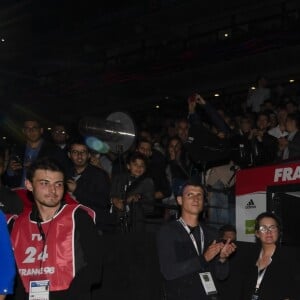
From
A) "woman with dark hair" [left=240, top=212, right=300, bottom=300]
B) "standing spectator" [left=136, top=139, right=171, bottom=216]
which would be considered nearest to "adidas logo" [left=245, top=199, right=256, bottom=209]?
"standing spectator" [left=136, top=139, right=171, bottom=216]

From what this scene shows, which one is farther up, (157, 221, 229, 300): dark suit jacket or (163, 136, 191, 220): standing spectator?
(163, 136, 191, 220): standing spectator

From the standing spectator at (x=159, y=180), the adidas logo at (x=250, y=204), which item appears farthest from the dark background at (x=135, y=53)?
the adidas logo at (x=250, y=204)

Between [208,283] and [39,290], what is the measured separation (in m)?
1.44

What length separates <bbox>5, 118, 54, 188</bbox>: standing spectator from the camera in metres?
7.27

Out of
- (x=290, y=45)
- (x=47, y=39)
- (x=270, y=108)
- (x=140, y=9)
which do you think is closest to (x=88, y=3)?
(x=47, y=39)

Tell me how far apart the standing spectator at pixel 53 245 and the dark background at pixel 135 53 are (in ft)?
44.2

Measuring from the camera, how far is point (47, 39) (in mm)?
26516

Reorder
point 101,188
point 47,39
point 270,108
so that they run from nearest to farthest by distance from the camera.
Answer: point 101,188, point 270,108, point 47,39

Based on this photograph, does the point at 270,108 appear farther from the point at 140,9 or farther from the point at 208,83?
the point at 140,9

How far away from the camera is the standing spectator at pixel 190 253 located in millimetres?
4785

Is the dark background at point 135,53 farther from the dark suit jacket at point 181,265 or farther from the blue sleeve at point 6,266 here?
the blue sleeve at point 6,266

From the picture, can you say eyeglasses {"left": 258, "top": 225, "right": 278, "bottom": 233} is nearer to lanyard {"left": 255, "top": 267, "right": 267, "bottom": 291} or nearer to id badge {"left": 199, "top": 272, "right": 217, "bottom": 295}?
lanyard {"left": 255, "top": 267, "right": 267, "bottom": 291}

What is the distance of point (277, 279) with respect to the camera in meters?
5.51

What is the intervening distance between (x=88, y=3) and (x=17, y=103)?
5104 mm
